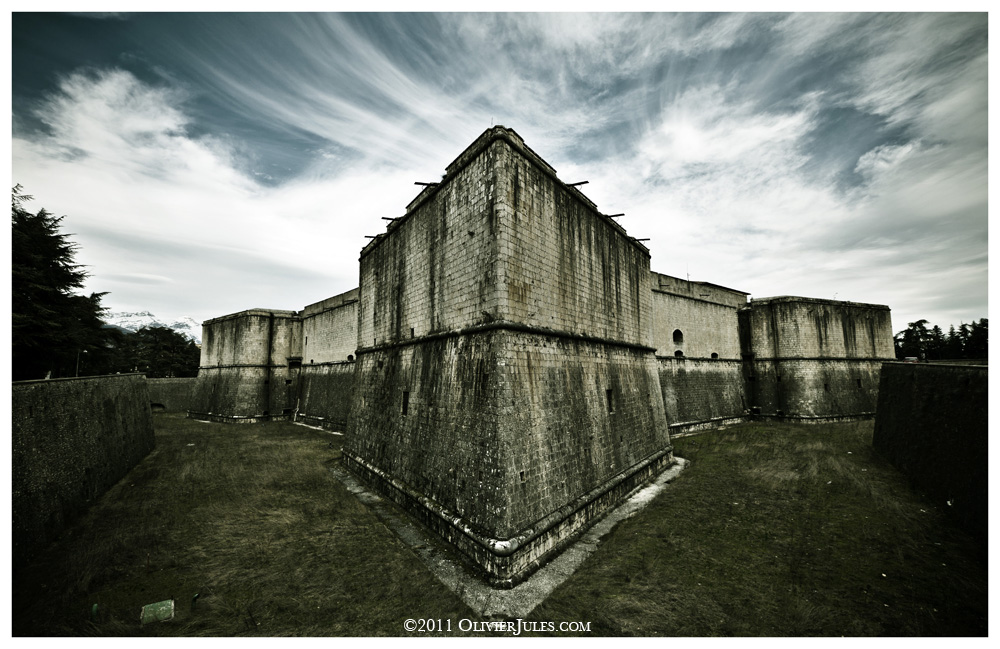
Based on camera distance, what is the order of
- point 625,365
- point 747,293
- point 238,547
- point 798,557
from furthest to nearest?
point 747,293, point 625,365, point 238,547, point 798,557

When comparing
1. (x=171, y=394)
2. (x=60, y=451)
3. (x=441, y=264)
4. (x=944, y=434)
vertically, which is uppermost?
(x=441, y=264)

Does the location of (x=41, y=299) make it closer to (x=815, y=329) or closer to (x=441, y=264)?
(x=441, y=264)

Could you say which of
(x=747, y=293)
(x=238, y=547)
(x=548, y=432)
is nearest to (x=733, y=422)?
(x=747, y=293)

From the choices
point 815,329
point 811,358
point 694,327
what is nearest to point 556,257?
point 694,327

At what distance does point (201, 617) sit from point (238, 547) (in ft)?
7.07

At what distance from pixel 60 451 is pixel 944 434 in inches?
827

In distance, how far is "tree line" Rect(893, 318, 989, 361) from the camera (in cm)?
2970

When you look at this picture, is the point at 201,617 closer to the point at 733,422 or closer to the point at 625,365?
the point at 625,365

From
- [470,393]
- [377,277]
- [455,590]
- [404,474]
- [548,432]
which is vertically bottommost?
[455,590]

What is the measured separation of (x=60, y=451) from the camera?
8.20m

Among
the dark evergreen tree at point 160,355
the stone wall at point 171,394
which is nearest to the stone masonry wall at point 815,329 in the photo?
the stone wall at point 171,394

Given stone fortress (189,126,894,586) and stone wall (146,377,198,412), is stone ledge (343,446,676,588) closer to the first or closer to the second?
stone fortress (189,126,894,586)

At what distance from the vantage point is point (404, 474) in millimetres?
9375

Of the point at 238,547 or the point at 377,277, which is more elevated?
the point at 377,277
